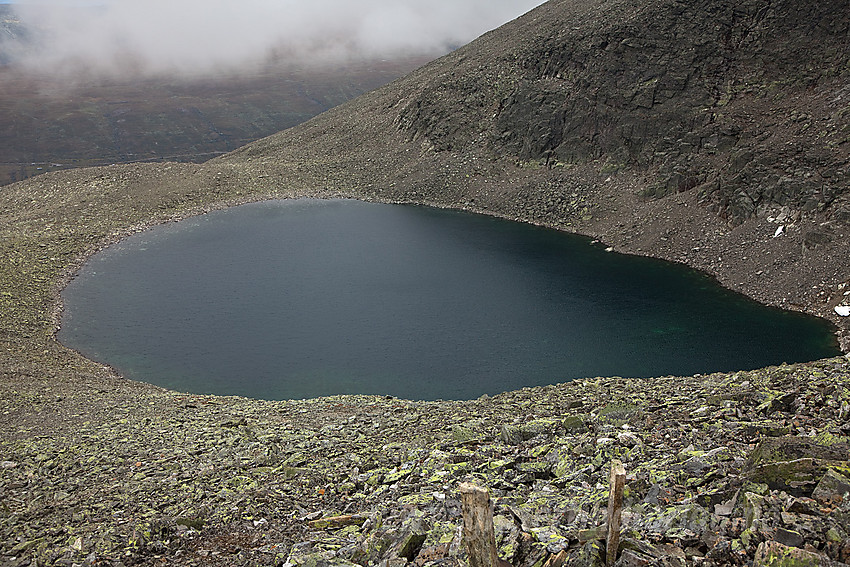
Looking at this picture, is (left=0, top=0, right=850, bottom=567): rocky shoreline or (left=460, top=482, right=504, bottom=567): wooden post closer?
(left=460, top=482, right=504, bottom=567): wooden post

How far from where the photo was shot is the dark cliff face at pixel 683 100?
48.4 metres

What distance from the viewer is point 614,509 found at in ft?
26.6

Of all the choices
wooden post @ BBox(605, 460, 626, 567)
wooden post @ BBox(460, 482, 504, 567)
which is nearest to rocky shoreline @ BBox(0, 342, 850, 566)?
wooden post @ BBox(605, 460, 626, 567)

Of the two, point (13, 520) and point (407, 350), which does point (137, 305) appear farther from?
point (13, 520)

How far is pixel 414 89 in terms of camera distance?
87688mm

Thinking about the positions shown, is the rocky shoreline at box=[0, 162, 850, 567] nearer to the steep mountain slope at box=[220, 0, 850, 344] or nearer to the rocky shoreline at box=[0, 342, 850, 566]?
the rocky shoreline at box=[0, 342, 850, 566]

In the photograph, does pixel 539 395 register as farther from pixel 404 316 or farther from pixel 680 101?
pixel 680 101

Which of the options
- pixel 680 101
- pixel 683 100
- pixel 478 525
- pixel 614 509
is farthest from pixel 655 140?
pixel 478 525

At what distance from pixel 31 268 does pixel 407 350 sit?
31.8 metres

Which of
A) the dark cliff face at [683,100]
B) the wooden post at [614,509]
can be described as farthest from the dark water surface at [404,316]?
the wooden post at [614,509]

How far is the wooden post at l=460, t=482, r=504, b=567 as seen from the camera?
6.79 metres

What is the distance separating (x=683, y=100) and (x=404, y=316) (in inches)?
1470

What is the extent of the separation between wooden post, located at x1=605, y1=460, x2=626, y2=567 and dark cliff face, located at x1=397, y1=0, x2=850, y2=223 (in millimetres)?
43085

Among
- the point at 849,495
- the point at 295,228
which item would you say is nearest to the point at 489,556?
the point at 849,495
